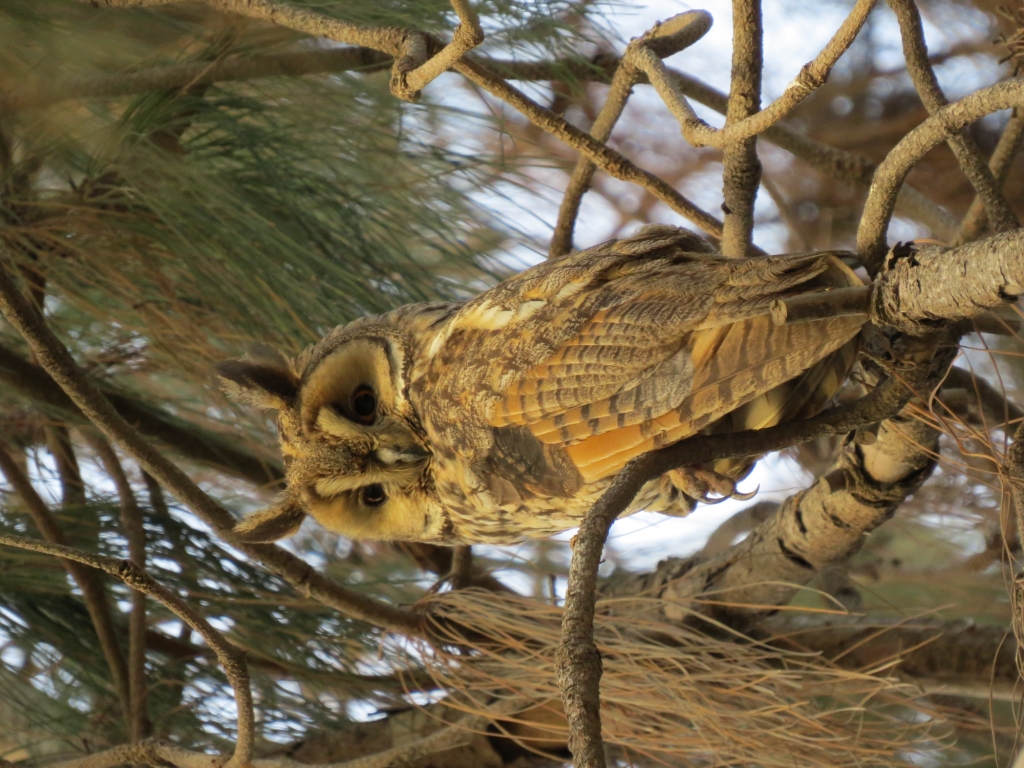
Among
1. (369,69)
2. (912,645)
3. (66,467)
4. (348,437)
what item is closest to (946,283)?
(348,437)

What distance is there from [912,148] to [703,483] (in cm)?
34

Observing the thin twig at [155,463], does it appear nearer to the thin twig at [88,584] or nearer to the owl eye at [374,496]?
the owl eye at [374,496]

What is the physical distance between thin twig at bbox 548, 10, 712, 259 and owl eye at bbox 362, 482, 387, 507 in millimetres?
346

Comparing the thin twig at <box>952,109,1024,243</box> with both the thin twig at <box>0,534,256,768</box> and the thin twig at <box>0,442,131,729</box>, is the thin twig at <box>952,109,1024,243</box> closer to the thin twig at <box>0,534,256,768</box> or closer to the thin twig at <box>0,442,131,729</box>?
the thin twig at <box>0,534,256,768</box>

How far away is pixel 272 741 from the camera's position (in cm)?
168

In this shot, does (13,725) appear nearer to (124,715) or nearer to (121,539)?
(124,715)

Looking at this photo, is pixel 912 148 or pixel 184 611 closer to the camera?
pixel 912 148

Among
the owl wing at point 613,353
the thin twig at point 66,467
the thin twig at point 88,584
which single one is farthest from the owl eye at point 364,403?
the thin twig at point 66,467

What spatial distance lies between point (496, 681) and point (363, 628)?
368 millimetres

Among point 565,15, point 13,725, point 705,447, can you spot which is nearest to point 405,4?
point 565,15

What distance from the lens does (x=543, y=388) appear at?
0.87 m

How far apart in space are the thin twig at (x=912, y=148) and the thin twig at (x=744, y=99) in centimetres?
11

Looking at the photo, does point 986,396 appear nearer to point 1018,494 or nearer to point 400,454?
point 1018,494

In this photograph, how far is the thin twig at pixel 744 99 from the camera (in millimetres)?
843
